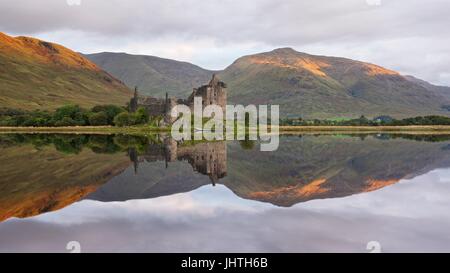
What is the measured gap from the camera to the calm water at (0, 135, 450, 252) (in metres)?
8.82

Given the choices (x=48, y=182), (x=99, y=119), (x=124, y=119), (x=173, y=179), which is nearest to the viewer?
(x=48, y=182)

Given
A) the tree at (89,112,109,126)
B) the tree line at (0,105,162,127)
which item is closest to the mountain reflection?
the tree line at (0,105,162,127)

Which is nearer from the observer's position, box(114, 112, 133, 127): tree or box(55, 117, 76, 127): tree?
box(114, 112, 133, 127): tree

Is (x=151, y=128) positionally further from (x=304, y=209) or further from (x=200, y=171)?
(x=304, y=209)

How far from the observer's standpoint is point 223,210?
480 inches

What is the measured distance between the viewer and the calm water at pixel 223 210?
28.9ft

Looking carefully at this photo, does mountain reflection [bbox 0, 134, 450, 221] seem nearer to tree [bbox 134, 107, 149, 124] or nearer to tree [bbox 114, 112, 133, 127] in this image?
tree [bbox 134, 107, 149, 124]

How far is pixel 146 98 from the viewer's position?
100 metres

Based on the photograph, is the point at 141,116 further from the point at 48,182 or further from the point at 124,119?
the point at 48,182

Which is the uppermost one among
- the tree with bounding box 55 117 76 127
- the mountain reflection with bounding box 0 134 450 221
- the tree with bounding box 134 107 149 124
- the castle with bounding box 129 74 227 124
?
the castle with bounding box 129 74 227 124

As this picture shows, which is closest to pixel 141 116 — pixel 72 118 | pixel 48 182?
pixel 72 118

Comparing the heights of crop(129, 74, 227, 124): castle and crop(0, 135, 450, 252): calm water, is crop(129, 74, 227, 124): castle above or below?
above

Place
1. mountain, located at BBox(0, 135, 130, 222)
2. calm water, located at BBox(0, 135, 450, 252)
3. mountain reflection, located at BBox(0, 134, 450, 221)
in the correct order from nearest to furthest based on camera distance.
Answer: calm water, located at BBox(0, 135, 450, 252)
mountain, located at BBox(0, 135, 130, 222)
mountain reflection, located at BBox(0, 134, 450, 221)
